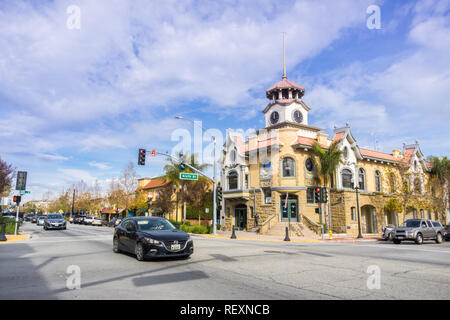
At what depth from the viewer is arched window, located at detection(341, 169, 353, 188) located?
3394 centimetres

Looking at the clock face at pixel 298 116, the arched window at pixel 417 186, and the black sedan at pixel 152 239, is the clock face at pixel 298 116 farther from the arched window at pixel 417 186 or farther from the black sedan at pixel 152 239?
the black sedan at pixel 152 239

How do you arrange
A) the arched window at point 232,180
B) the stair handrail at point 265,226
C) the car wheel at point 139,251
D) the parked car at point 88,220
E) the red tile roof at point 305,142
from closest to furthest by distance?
the car wheel at point 139,251 < the stair handrail at point 265,226 < the red tile roof at point 305,142 < the arched window at point 232,180 < the parked car at point 88,220

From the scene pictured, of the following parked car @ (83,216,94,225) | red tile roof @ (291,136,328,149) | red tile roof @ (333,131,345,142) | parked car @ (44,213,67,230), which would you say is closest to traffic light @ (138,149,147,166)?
parked car @ (44,213,67,230)

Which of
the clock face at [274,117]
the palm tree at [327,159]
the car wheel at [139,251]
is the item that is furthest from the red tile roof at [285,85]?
the car wheel at [139,251]

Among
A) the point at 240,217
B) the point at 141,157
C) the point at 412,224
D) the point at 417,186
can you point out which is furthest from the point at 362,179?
the point at 141,157

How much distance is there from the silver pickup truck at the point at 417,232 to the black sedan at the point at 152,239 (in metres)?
16.5

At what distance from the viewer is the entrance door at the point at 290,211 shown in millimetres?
31752

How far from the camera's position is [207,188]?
42219 millimetres

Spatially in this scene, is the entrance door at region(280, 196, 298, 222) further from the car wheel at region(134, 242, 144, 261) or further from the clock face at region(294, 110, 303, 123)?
the car wheel at region(134, 242, 144, 261)

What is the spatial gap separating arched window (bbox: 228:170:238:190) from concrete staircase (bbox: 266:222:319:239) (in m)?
7.68

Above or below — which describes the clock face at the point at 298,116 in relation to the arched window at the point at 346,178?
above
